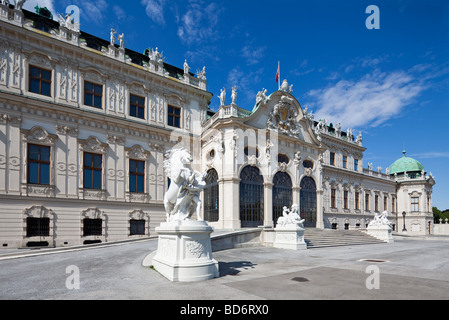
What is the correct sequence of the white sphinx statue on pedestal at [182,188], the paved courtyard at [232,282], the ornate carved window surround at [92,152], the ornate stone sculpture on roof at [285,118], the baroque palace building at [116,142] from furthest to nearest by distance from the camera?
the ornate stone sculpture on roof at [285,118]
the ornate carved window surround at [92,152]
the baroque palace building at [116,142]
the white sphinx statue on pedestal at [182,188]
the paved courtyard at [232,282]

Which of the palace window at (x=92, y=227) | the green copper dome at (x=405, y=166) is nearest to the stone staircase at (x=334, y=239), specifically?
the palace window at (x=92, y=227)

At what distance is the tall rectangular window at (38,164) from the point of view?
2055cm

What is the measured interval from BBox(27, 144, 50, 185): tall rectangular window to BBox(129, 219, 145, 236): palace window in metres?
6.64

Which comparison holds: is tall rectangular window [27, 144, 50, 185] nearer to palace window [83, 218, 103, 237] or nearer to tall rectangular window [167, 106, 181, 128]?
palace window [83, 218, 103, 237]

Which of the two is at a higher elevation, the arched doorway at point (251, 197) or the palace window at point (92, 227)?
the arched doorway at point (251, 197)

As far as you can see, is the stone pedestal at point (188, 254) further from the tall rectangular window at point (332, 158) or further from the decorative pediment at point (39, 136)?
the tall rectangular window at point (332, 158)

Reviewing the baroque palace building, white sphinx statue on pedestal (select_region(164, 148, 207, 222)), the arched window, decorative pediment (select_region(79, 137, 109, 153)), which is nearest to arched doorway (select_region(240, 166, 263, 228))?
the baroque palace building

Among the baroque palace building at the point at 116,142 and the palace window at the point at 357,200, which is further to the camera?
the palace window at the point at 357,200

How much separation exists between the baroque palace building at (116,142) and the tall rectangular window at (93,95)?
8 cm

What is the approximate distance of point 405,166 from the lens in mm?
52938

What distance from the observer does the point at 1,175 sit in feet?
63.2

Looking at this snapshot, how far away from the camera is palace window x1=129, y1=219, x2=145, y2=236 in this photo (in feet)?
79.5
